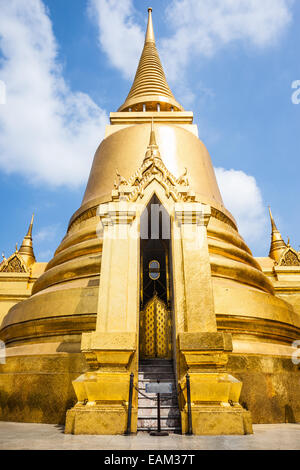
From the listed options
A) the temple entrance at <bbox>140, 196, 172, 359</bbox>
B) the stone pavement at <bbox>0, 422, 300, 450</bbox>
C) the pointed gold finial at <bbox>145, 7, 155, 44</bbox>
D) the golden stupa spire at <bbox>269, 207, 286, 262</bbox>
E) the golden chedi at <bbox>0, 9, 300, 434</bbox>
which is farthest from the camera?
the pointed gold finial at <bbox>145, 7, 155, 44</bbox>

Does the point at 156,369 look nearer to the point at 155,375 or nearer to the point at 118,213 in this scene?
the point at 155,375

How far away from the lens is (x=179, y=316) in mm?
4781

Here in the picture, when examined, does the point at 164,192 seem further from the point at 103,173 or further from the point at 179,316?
the point at 103,173

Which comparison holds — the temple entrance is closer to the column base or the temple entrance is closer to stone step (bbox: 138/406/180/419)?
stone step (bbox: 138/406/180/419)

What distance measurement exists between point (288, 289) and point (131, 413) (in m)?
9.87

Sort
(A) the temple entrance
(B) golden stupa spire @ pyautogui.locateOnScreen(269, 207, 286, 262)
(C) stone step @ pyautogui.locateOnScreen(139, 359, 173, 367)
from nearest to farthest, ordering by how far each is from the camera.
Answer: (C) stone step @ pyautogui.locateOnScreen(139, 359, 173, 367)
(A) the temple entrance
(B) golden stupa spire @ pyautogui.locateOnScreen(269, 207, 286, 262)

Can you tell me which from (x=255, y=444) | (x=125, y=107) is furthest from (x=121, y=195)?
(x=125, y=107)

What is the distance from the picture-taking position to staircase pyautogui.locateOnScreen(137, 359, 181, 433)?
4242mm

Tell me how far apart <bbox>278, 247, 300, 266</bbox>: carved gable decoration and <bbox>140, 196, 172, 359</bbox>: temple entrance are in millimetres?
6776

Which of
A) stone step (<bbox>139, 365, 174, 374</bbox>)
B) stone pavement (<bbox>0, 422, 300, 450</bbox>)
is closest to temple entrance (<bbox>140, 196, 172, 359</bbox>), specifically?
stone step (<bbox>139, 365, 174, 374</bbox>)

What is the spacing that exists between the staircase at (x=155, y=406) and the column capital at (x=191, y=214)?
268 centimetres

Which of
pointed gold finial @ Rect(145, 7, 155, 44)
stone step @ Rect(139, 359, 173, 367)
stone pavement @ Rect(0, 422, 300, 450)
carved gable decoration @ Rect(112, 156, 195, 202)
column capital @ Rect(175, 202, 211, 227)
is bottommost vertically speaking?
stone pavement @ Rect(0, 422, 300, 450)

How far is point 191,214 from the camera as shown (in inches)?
225

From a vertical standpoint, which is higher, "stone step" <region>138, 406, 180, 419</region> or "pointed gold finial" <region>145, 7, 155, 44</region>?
"pointed gold finial" <region>145, 7, 155, 44</region>
